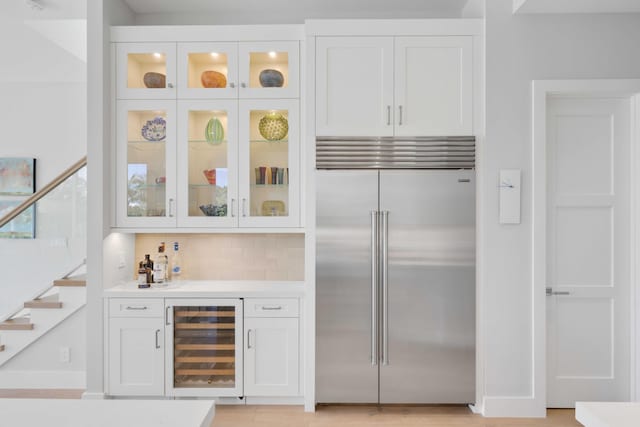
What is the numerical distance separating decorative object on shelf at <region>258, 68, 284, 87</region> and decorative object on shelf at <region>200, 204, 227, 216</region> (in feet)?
3.00

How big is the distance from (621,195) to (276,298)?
7.97 feet

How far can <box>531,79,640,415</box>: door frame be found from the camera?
280 centimetres

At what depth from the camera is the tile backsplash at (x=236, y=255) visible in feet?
11.1

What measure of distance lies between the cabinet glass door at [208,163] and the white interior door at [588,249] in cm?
218

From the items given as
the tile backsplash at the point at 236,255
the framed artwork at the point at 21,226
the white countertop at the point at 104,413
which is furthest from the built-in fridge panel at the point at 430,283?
the framed artwork at the point at 21,226

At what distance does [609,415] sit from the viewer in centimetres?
113

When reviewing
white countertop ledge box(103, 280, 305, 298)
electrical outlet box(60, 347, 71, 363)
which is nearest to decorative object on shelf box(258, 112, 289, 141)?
white countertop ledge box(103, 280, 305, 298)

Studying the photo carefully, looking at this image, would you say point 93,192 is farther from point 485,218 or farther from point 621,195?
point 621,195

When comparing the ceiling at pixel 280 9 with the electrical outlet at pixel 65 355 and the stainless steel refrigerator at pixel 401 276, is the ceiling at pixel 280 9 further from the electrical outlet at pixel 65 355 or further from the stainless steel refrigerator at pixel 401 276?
the electrical outlet at pixel 65 355

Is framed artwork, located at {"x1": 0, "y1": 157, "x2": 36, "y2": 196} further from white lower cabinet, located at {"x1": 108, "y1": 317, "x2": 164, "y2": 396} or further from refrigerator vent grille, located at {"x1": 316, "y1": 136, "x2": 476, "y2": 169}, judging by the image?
refrigerator vent grille, located at {"x1": 316, "y1": 136, "x2": 476, "y2": 169}

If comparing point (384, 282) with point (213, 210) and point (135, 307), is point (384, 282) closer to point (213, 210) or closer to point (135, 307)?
point (213, 210)

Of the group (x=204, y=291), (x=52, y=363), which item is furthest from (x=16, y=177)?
(x=204, y=291)

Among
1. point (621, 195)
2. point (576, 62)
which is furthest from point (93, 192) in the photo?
point (621, 195)

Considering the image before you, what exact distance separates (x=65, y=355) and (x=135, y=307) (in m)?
0.98
